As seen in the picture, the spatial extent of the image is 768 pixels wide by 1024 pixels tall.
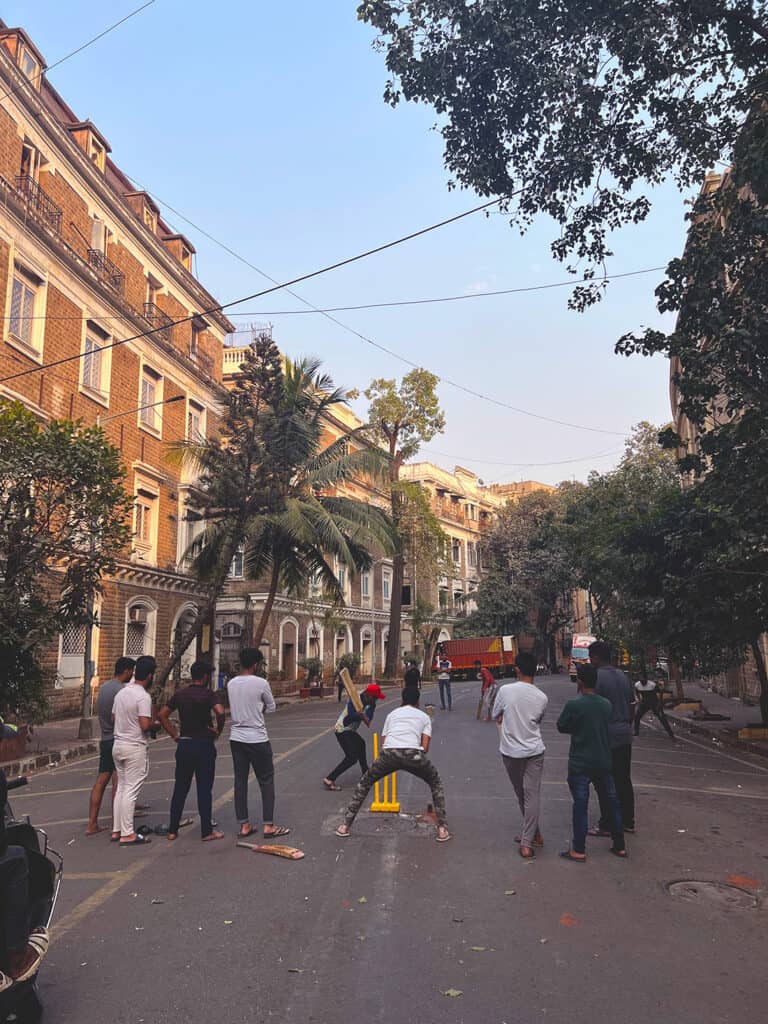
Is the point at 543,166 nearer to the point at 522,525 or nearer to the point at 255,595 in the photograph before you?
the point at 255,595

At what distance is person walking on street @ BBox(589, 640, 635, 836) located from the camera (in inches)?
295

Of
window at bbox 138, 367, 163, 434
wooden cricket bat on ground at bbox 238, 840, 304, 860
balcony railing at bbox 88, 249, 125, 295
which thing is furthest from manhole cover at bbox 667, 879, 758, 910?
window at bbox 138, 367, 163, 434

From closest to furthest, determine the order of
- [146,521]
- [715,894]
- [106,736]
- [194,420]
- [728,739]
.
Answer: [715,894] → [106,736] → [728,739] → [146,521] → [194,420]

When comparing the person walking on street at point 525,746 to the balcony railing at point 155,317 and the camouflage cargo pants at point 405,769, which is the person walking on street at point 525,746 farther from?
the balcony railing at point 155,317

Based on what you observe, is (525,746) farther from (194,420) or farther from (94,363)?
(194,420)

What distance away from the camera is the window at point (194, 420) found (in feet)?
102

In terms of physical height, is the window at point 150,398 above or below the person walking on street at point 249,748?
above

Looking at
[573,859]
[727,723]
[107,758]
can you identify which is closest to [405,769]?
[573,859]

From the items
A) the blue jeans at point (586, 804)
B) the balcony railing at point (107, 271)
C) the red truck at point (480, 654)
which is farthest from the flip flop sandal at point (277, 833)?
the red truck at point (480, 654)

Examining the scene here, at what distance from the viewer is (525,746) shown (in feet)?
22.9

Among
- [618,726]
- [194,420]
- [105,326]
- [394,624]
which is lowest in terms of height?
[618,726]

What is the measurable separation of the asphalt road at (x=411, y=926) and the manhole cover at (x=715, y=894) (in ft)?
0.17

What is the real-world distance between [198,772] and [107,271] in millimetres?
21962

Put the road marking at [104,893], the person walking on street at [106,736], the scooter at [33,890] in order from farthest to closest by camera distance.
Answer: the person walking on street at [106,736] < the road marking at [104,893] < the scooter at [33,890]
